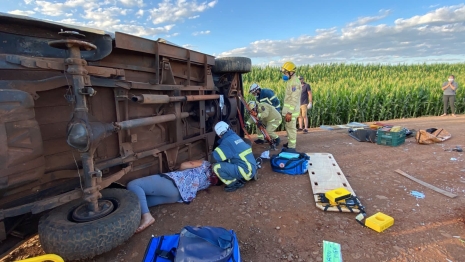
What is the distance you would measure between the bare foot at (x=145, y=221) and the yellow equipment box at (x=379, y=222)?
268 cm

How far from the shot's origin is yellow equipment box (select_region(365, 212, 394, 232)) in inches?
128

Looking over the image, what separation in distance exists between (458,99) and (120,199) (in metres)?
16.0

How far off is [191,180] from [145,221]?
1060 millimetres

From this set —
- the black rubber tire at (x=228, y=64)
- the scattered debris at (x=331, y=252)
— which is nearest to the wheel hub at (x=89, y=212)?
the scattered debris at (x=331, y=252)

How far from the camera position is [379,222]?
3.32 m

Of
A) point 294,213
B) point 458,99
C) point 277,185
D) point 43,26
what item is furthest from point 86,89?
point 458,99

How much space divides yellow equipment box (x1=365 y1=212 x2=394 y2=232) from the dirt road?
0.06 metres

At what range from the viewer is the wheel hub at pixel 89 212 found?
2.72 m

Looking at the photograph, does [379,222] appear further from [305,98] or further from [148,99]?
[305,98]

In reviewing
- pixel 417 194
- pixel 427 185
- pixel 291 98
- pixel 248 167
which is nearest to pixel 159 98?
pixel 248 167

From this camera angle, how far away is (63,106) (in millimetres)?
3004

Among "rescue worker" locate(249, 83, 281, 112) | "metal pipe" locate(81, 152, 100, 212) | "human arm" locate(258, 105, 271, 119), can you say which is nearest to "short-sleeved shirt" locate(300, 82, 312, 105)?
"rescue worker" locate(249, 83, 281, 112)

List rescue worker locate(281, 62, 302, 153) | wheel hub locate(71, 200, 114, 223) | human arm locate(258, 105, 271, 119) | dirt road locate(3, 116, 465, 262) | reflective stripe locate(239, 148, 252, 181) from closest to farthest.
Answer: wheel hub locate(71, 200, 114, 223) < dirt road locate(3, 116, 465, 262) < reflective stripe locate(239, 148, 252, 181) < rescue worker locate(281, 62, 302, 153) < human arm locate(258, 105, 271, 119)

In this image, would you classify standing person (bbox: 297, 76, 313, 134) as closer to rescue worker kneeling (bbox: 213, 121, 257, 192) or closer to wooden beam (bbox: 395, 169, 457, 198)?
wooden beam (bbox: 395, 169, 457, 198)
